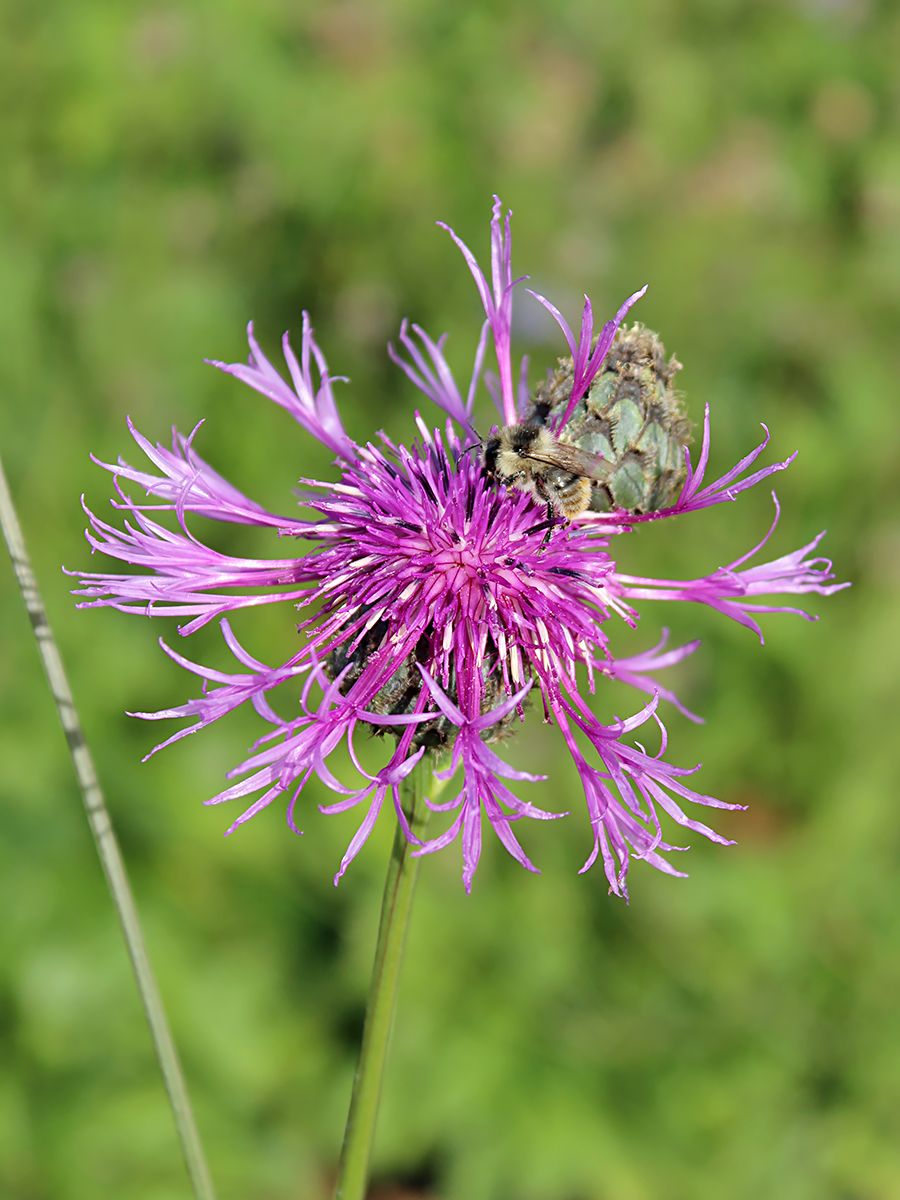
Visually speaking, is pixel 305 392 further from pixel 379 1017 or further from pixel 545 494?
pixel 379 1017

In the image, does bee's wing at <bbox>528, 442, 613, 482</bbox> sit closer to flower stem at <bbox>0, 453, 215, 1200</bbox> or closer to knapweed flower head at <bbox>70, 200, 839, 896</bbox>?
knapweed flower head at <bbox>70, 200, 839, 896</bbox>

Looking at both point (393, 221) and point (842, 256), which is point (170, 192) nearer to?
point (393, 221)

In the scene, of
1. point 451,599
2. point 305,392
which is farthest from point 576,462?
point 305,392

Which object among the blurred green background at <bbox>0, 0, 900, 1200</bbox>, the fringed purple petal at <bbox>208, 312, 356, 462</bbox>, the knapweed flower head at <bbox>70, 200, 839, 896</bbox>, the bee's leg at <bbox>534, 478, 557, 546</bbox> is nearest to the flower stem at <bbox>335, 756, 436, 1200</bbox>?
the knapweed flower head at <bbox>70, 200, 839, 896</bbox>

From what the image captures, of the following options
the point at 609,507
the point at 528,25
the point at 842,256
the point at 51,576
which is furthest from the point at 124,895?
the point at 528,25

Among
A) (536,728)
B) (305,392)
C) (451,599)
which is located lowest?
(536,728)
